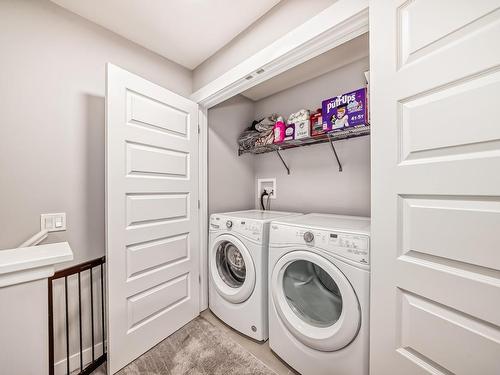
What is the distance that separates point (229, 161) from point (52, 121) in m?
1.43

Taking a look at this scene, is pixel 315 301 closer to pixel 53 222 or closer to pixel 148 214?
pixel 148 214

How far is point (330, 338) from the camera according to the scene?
1141 millimetres

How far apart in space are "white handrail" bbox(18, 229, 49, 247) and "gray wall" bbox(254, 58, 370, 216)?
190 centimetres

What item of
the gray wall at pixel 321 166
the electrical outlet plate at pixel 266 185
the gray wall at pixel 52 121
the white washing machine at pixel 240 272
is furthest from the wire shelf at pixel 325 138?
the gray wall at pixel 52 121

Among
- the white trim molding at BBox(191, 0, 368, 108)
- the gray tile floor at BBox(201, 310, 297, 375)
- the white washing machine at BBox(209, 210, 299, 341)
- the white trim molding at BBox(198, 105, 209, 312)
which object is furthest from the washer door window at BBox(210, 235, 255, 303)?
the white trim molding at BBox(191, 0, 368, 108)

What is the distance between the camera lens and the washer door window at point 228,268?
1705 millimetres

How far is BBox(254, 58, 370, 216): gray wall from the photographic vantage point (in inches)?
71.3

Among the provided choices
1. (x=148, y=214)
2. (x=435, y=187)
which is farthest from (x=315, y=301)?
(x=148, y=214)

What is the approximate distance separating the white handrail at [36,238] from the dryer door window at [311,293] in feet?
5.00

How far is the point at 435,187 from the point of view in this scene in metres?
0.78

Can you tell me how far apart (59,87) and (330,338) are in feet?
7.35

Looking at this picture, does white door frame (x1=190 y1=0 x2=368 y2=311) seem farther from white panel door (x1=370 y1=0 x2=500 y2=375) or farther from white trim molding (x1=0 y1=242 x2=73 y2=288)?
white trim molding (x1=0 y1=242 x2=73 y2=288)

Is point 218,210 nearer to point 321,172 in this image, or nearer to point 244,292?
point 244,292

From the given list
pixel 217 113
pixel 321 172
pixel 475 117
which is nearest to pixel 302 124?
pixel 321 172
